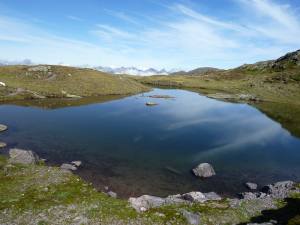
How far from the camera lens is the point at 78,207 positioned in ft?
99.3

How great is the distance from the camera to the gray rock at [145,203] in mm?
31266

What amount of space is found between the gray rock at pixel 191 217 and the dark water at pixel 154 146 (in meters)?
8.02

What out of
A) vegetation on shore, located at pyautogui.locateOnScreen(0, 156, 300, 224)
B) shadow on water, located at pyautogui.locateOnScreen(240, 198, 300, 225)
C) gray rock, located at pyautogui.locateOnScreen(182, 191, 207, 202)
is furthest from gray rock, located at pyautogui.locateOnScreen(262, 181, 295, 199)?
gray rock, located at pyautogui.locateOnScreen(182, 191, 207, 202)

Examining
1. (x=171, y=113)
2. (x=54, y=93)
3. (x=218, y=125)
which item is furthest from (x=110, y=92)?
(x=218, y=125)

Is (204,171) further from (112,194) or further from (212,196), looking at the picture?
(112,194)

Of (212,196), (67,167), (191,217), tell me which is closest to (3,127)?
(67,167)

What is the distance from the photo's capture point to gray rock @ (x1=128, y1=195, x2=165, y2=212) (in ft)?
103

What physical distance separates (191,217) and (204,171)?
15.2 metres

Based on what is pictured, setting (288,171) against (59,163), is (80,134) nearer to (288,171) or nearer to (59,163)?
(59,163)

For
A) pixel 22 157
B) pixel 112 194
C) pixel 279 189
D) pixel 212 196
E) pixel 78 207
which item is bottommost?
pixel 212 196

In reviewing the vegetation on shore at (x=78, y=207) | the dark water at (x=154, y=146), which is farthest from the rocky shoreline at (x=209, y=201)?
the dark water at (x=154, y=146)

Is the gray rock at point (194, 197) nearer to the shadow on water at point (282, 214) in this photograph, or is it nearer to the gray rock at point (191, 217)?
the gray rock at point (191, 217)

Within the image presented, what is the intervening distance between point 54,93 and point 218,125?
62.3 meters

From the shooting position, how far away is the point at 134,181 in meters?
40.8
